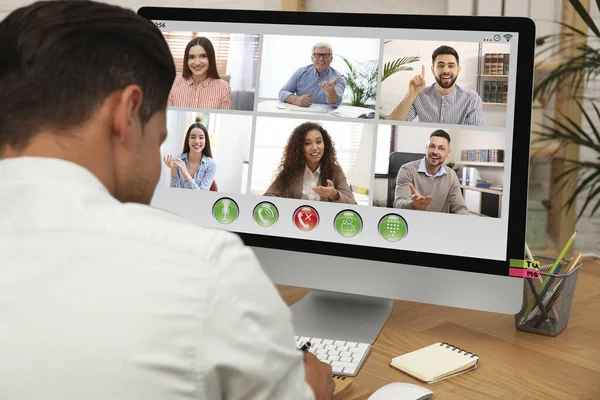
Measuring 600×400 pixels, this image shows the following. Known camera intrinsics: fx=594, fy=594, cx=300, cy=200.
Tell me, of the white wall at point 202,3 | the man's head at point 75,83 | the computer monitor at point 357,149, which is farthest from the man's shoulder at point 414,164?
the white wall at point 202,3

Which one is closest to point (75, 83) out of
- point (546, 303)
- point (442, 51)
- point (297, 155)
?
point (297, 155)

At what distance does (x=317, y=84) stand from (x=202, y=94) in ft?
0.70

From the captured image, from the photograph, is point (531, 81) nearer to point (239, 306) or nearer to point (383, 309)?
point (383, 309)

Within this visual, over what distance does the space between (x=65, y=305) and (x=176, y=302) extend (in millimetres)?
71

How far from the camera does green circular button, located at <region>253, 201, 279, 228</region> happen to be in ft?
3.29

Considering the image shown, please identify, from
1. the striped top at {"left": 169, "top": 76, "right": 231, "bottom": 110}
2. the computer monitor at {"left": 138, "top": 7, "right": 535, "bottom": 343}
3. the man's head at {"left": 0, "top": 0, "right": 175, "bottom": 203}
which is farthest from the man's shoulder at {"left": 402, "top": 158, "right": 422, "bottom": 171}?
the man's head at {"left": 0, "top": 0, "right": 175, "bottom": 203}

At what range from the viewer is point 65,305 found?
0.39 metres

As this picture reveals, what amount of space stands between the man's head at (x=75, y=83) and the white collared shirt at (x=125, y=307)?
73mm

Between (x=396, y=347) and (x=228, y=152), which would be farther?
(x=228, y=152)

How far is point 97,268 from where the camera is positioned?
1.30ft

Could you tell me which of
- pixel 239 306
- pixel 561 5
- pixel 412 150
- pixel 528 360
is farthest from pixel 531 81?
pixel 561 5

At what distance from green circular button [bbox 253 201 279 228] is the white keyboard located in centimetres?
21

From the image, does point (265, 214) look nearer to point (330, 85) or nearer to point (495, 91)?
point (330, 85)

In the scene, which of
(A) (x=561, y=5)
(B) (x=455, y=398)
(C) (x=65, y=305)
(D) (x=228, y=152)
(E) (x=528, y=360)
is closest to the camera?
(C) (x=65, y=305)
